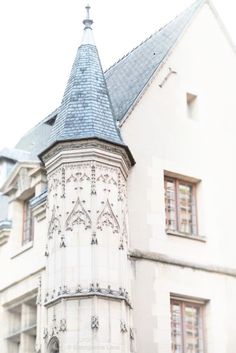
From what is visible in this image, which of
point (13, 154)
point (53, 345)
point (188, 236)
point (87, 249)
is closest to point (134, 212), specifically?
point (188, 236)

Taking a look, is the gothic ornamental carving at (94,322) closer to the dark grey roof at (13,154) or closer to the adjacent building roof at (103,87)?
the adjacent building roof at (103,87)

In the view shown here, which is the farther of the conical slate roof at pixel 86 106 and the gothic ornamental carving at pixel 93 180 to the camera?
the conical slate roof at pixel 86 106

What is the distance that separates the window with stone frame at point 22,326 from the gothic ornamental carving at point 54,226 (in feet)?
7.75

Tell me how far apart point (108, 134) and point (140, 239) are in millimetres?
2298

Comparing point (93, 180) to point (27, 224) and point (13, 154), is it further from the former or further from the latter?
point (13, 154)

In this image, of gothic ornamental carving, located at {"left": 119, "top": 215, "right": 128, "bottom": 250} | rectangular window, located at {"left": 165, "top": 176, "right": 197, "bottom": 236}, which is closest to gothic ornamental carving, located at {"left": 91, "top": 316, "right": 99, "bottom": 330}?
gothic ornamental carving, located at {"left": 119, "top": 215, "right": 128, "bottom": 250}

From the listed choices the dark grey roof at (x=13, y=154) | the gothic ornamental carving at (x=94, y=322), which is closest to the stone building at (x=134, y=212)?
the gothic ornamental carving at (x=94, y=322)

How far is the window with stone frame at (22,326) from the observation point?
18328 mm

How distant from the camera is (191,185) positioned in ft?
61.6

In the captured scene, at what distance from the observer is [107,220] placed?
53.0 ft

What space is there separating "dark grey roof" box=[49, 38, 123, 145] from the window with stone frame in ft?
13.1

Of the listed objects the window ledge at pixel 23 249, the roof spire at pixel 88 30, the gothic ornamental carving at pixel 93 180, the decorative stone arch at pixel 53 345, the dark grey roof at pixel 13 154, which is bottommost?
the decorative stone arch at pixel 53 345

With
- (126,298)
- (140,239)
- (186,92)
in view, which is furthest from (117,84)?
(126,298)

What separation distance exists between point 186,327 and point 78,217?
3372 millimetres
